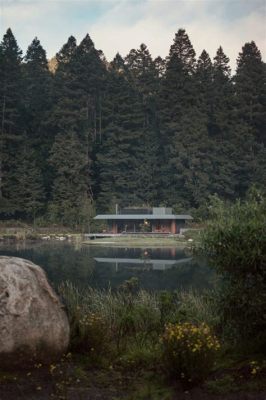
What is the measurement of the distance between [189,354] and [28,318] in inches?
85.3

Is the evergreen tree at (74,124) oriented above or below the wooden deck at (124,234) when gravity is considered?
above

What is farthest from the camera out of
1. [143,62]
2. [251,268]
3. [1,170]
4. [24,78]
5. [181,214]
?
[143,62]

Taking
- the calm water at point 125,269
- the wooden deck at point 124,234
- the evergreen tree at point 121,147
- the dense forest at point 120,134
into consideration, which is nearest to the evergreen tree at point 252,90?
the dense forest at point 120,134

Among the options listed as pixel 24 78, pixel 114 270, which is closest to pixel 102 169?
pixel 24 78

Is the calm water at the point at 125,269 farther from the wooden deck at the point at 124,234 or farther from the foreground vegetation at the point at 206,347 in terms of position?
the wooden deck at the point at 124,234

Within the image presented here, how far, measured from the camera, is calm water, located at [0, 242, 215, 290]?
18.9 m

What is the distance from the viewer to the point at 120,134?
6438 cm

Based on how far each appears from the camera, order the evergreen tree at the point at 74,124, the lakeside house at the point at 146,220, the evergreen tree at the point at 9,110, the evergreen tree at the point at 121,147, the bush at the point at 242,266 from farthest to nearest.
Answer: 1. the evergreen tree at the point at 121,147
2. the evergreen tree at the point at 9,110
3. the evergreen tree at the point at 74,124
4. the lakeside house at the point at 146,220
5. the bush at the point at 242,266

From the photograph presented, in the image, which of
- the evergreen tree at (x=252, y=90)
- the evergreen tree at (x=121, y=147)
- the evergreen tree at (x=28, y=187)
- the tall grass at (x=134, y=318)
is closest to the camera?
the tall grass at (x=134, y=318)

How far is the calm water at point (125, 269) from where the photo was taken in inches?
746

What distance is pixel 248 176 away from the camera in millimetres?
60469

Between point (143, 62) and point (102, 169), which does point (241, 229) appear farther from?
point (143, 62)

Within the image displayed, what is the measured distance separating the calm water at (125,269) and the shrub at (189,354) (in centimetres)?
994

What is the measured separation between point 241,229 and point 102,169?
56.1 meters
